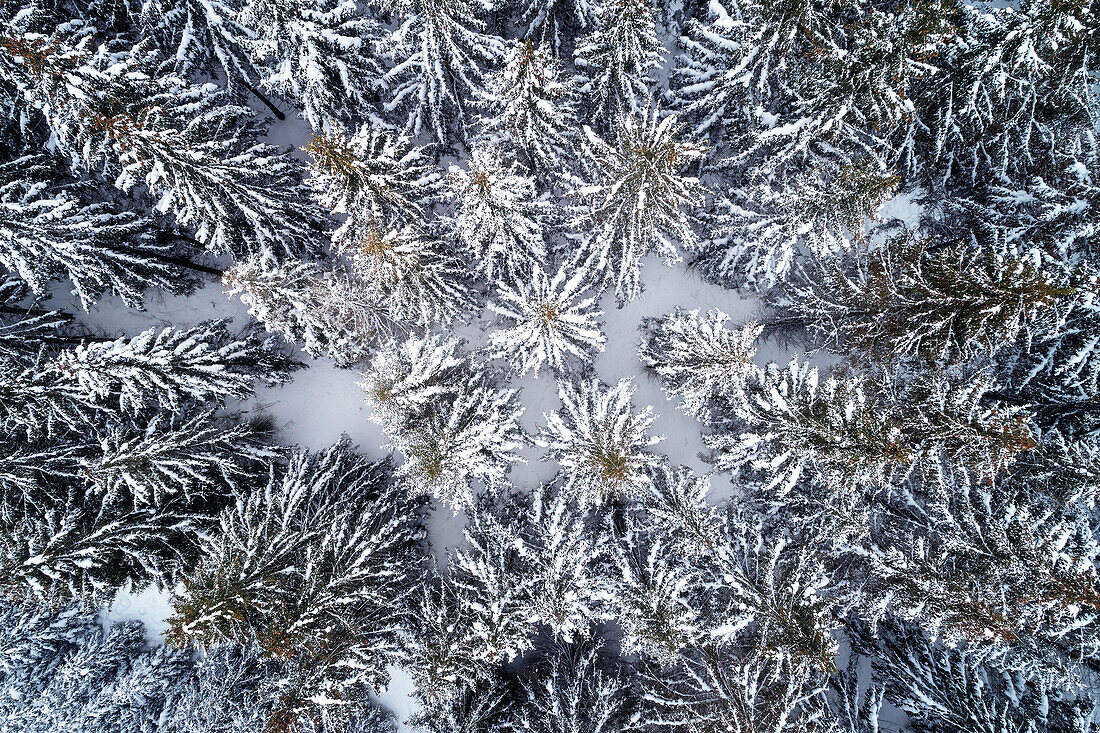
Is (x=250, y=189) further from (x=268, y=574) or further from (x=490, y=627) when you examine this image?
(x=490, y=627)

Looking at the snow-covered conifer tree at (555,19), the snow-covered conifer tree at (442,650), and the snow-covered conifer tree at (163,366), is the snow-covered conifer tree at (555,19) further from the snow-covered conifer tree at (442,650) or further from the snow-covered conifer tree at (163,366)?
the snow-covered conifer tree at (442,650)

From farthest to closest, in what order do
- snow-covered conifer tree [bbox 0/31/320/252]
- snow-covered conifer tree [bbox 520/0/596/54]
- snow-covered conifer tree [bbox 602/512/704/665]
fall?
snow-covered conifer tree [bbox 520/0/596/54]
snow-covered conifer tree [bbox 602/512/704/665]
snow-covered conifer tree [bbox 0/31/320/252]

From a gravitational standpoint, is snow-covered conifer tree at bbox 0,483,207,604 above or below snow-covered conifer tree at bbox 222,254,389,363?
below

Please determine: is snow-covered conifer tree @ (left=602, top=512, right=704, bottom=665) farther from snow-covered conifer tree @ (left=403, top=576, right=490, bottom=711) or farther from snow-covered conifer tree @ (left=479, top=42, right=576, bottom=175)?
snow-covered conifer tree @ (left=479, top=42, right=576, bottom=175)

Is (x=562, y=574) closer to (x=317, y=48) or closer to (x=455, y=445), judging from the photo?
(x=455, y=445)

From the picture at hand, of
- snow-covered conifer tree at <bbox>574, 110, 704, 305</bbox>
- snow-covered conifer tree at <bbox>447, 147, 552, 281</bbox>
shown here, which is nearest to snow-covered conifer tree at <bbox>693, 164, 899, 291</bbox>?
snow-covered conifer tree at <bbox>574, 110, 704, 305</bbox>

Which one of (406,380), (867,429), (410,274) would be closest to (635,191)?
(410,274)

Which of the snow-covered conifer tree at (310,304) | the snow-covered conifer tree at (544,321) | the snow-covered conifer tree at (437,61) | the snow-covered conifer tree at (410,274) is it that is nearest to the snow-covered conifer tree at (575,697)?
the snow-covered conifer tree at (544,321)
